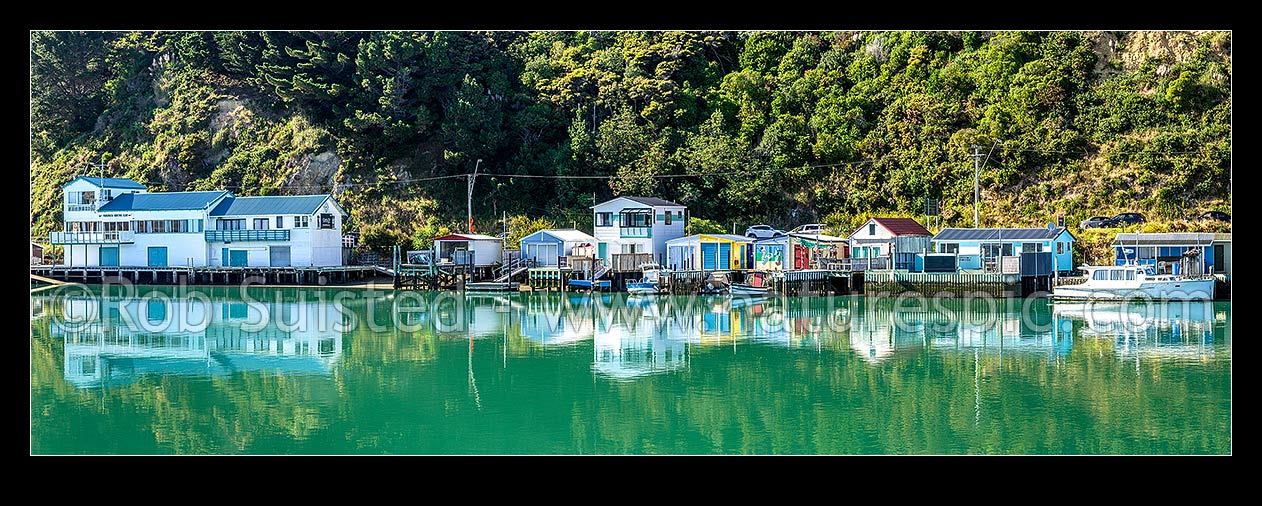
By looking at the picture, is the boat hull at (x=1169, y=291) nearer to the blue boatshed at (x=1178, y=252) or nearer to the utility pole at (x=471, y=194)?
the blue boatshed at (x=1178, y=252)

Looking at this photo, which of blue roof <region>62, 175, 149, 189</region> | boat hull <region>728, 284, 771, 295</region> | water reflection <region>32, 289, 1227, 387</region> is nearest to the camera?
water reflection <region>32, 289, 1227, 387</region>

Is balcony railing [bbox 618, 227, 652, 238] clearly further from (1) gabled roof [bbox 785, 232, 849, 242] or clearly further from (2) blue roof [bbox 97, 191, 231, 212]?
(2) blue roof [bbox 97, 191, 231, 212]

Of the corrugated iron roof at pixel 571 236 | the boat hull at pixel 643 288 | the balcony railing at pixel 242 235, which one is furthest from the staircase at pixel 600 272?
the balcony railing at pixel 242 235

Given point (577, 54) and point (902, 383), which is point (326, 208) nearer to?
point (577, 54)

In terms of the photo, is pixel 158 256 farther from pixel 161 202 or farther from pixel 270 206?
pixel 270 206

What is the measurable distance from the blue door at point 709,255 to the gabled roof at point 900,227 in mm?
5647

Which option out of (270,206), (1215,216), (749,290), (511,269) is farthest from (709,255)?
(1215,216)

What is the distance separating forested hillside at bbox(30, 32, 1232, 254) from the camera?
45938mm

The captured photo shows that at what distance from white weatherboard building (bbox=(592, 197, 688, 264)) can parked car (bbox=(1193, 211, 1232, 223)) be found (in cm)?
2022

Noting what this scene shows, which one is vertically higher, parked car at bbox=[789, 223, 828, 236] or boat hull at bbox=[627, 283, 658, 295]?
parked car at bbox=[789, 223, 828, 236]

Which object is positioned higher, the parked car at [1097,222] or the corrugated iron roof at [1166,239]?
the parked car at [1097,222]

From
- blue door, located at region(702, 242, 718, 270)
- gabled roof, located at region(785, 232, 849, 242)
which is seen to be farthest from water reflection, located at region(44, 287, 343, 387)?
gabled roof, located at region(785, 232, 849, 242)

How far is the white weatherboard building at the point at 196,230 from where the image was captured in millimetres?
43250

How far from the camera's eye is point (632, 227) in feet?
133
